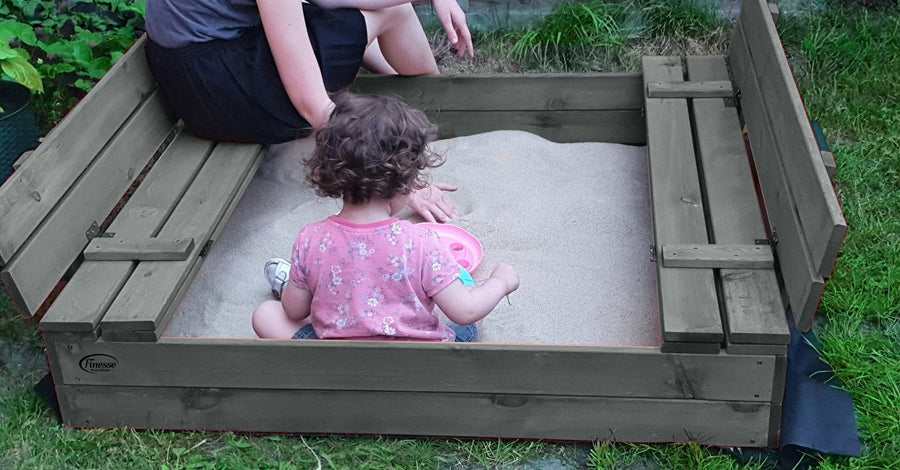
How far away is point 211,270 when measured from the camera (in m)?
2.87

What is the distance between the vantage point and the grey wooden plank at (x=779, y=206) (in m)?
2.01

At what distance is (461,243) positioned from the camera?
9.16 feet

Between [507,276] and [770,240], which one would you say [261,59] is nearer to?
[507,276]

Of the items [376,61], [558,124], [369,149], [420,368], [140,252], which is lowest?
[558,124]

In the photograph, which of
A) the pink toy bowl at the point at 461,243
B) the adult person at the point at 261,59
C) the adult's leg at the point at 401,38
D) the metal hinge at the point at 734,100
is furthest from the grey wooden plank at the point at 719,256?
the adult's leg at the point at 401,38

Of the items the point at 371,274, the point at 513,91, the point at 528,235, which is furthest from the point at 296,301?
the point at 513,91

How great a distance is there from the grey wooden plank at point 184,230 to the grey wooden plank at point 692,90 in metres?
1.33

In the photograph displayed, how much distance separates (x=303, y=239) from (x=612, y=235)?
44.6 inches

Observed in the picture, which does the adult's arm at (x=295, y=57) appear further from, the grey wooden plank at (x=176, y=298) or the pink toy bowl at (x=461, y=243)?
the pink toy bowl at (x=461, y=243)

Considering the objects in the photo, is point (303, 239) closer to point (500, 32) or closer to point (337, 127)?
point (337, 127)

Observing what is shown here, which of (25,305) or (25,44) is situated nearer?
(25,305)

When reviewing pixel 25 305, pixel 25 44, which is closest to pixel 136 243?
pixel 25 305

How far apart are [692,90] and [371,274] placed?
1.62 metres

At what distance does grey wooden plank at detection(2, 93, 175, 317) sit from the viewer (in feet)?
7.32
